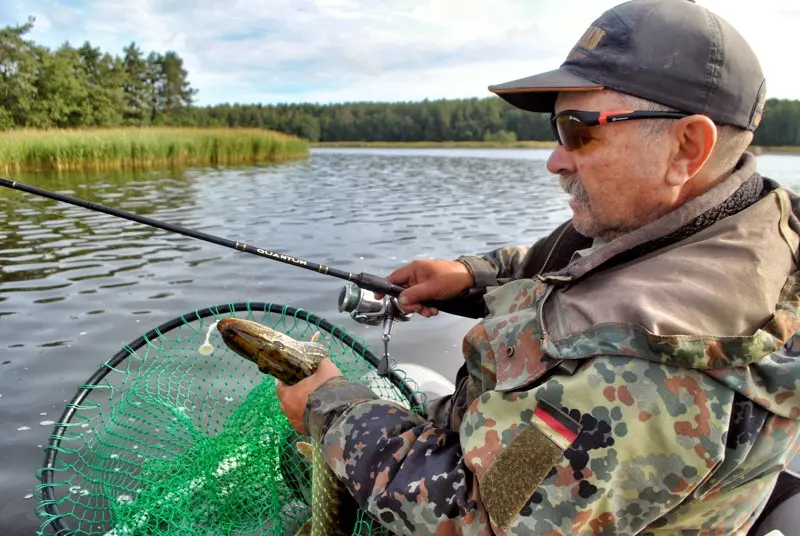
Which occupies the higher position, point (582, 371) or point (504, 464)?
point (582, 371)

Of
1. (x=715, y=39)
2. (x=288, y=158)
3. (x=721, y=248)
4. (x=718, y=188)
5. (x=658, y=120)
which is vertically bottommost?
(x=288, y=158)

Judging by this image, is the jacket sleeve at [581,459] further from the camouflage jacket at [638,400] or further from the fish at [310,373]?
the fish at [310,373]

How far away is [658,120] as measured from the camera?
1.57 meters

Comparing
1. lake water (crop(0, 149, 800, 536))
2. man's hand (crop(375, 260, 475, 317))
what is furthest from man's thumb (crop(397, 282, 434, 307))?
lake water (crop(0, 149, 800, 536))

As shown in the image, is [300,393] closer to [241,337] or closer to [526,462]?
[241,337]

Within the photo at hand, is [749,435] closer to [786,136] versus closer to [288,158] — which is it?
[288,158]

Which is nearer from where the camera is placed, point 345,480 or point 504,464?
point 504,464

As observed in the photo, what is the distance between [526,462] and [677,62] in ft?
3.40

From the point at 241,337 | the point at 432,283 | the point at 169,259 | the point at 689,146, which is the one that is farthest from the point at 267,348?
the point at 169,259

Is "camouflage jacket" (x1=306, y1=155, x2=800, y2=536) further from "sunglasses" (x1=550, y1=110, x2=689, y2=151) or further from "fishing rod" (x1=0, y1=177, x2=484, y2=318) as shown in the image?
"fishing rod" (x1=0, y1=177, x2=484, y2=318)

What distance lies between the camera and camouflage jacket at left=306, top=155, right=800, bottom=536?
4.49 ft

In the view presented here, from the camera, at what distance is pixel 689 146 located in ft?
5.16


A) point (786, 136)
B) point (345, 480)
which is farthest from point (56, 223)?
point (786, 136)

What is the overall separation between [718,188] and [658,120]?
0.24m
